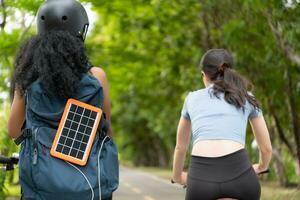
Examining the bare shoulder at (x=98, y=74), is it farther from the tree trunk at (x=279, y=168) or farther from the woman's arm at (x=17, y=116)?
the tree trunk at (x=279, y=168)

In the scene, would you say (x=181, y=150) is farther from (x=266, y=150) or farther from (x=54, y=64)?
(x=54, y=64)

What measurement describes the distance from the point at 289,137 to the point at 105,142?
17.1 m

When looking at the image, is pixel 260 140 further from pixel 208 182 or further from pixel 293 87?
pixel 293 87

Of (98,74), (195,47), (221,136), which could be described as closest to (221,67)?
(221,136)

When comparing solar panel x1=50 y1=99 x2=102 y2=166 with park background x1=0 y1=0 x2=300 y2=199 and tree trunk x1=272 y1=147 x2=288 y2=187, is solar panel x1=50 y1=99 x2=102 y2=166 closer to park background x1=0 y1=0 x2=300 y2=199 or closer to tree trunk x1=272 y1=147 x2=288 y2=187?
park background x1=0 y1=0 x2=300 y2=199

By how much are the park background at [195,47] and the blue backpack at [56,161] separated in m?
5.99

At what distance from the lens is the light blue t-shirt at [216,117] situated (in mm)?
3670

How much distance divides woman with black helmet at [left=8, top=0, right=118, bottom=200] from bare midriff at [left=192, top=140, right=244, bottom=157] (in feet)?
1.71

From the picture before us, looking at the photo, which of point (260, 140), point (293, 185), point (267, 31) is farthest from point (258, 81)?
point (260, 140)

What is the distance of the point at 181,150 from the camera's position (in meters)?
3.85

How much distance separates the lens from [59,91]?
3.29 meters

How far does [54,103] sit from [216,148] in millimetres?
881

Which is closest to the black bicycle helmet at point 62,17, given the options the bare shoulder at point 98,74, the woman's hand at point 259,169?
the bare shoulder at point 98,74

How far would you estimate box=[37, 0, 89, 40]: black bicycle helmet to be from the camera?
348cm
